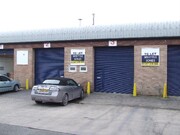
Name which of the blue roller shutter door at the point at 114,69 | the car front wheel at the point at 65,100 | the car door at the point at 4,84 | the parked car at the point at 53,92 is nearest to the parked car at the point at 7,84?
the car door at the point at 4,84

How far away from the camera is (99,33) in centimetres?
1827

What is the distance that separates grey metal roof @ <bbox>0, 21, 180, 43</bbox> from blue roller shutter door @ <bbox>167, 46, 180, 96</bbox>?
1.24 m

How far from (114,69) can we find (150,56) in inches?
107

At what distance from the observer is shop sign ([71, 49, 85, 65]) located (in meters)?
19.1

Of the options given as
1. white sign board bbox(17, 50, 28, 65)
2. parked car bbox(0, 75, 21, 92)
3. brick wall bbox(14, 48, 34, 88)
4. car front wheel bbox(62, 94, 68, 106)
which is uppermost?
white sign board bbox(17, 50, 28, 65)

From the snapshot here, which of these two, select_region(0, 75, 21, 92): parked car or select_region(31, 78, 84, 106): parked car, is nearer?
select_region(31, 78, 84, 106): parked car

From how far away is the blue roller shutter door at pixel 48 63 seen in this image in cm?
2033

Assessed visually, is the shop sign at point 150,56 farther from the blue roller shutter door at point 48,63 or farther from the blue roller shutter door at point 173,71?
the blue roller shutter door at point 48,63

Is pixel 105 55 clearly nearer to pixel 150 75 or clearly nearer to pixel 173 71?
pixel 150 75

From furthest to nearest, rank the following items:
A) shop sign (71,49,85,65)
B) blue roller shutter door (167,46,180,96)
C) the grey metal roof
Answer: shop sign (71,49,85,65) < blue roller shutter door (167,46,180,96) < the grey metal roof

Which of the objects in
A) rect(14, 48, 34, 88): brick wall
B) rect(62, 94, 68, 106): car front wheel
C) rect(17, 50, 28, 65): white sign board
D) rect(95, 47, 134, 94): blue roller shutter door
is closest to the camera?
rect(62, 94, 68, 106): car front wheel

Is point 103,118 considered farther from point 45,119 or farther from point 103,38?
point 103,38

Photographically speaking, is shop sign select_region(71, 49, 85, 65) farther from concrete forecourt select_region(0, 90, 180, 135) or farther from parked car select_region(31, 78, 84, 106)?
parked car select_region(31, 78, 84, 106)

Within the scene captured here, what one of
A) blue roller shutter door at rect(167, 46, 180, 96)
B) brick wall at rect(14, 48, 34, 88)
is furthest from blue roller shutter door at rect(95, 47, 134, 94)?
brick wall at rect(14, 48, 34, 88)
